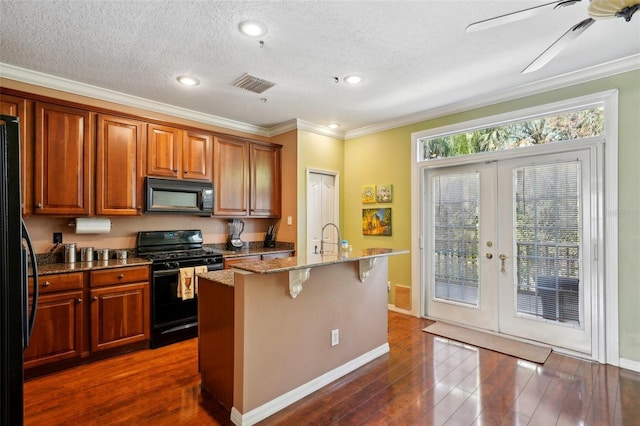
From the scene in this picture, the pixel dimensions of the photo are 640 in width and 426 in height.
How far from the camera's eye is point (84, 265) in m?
3.10

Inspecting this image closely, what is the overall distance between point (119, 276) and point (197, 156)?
168cm

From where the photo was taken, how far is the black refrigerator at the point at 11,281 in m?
1.34

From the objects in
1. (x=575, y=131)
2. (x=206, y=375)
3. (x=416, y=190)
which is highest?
(x=575, y=131)

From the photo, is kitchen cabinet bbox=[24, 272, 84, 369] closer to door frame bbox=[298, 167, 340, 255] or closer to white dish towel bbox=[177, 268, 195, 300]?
white dish towel bbox=[177, 268, 195, 300]

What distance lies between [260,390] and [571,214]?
10.9 feet

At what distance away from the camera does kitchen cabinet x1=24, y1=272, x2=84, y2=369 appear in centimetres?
271

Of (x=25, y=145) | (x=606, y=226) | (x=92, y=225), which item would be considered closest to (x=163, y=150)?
(x=92, y=225)

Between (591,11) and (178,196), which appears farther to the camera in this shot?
(178,196)

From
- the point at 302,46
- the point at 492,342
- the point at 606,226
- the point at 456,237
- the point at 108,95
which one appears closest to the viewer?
the point at 302,46

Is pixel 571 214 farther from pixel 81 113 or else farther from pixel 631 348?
pixel 81 113

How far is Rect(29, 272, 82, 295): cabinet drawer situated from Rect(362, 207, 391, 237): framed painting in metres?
3.57

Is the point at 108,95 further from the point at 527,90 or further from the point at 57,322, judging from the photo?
the point at 527,90

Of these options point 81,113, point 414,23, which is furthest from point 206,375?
point 414,23

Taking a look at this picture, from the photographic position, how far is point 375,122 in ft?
15.5
